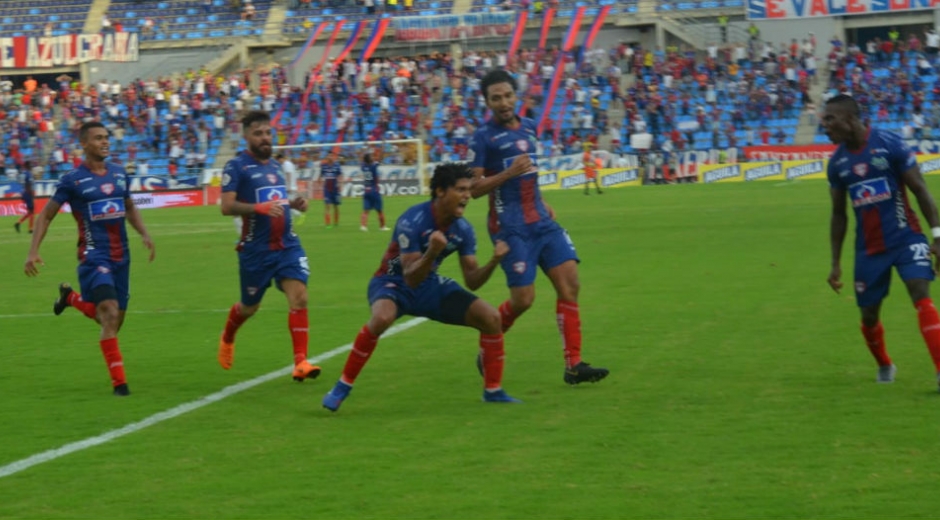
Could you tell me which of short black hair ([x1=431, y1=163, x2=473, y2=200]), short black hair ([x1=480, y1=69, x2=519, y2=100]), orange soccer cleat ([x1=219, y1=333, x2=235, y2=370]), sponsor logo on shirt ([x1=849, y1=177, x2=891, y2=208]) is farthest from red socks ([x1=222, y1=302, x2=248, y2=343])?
sponsor logo on shirt ([x1=849, y1=177, x2=891, y2=208])

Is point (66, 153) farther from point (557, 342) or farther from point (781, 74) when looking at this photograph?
point (557, 342)

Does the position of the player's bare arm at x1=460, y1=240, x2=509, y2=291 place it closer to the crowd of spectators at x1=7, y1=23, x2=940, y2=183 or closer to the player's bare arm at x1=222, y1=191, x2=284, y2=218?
the player's bare arm at x1=222, y1=191, x2=284, y2=218

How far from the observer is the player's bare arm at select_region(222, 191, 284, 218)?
36.5 ft

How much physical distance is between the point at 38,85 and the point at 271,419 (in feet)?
209

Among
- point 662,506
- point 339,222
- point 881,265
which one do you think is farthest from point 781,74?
point 662,506

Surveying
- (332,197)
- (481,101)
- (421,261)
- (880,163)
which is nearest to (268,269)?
(421,261)

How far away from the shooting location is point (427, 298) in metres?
9.49

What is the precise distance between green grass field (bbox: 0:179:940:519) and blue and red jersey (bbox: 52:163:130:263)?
1107 mm

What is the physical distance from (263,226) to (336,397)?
242 centimetres

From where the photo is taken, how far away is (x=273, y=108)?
2394 inches

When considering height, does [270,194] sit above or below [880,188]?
below

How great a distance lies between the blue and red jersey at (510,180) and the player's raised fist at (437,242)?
6.30 ft

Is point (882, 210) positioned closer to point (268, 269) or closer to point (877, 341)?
point (877, 341)

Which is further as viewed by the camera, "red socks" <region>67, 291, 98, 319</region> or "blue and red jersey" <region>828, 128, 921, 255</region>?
"red socks" <region>67, 291, 98, 319</region>
